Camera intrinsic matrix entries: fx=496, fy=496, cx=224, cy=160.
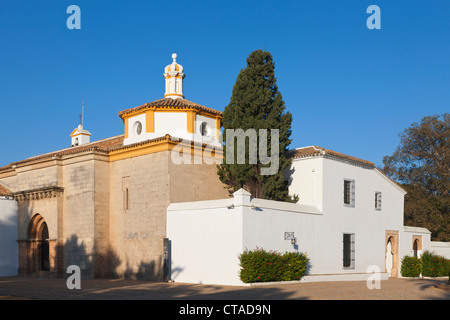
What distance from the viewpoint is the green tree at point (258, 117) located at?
72.2 feet

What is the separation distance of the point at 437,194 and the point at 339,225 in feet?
56.8

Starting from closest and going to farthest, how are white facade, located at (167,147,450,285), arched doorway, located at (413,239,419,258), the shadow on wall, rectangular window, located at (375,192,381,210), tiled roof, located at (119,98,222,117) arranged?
white facade, located at (167,147,450,285), the shadow on wall, tiled roof, located at (119,98,222,117), rectangular window, located at (375,192,381,210), arched doorway, located at (413,239,419,258)

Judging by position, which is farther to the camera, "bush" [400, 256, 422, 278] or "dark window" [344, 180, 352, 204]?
"bush" [400, 256, 422, 278]

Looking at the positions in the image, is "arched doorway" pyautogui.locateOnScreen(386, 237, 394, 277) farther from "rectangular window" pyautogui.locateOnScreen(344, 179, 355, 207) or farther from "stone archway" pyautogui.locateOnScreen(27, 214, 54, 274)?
"stone archway" pyautogui.locateOnScreen(27, 214, 54, 274)

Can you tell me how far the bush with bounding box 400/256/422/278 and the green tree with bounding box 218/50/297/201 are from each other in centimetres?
799

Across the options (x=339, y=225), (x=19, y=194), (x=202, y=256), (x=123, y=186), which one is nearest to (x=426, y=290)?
(x=339, y=225)

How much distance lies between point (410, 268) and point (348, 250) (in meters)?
4.71

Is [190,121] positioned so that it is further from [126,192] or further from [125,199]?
[125,199]

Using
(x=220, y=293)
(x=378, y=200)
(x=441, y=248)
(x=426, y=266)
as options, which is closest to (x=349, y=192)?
(x=378, y=200)

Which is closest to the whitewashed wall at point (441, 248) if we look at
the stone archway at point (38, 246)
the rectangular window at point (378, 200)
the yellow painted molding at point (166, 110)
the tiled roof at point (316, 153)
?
the rectangular window at point (378, 200)

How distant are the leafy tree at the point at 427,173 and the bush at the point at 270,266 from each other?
18.3 meters

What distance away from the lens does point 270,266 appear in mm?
18438

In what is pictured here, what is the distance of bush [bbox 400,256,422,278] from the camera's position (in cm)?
2600

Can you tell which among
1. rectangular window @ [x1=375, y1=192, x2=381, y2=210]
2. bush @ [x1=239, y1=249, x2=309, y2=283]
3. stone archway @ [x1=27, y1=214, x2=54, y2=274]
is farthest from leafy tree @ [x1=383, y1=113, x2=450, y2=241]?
stone archway @ [x1=27, y1=214, x2=54, y2=274]
